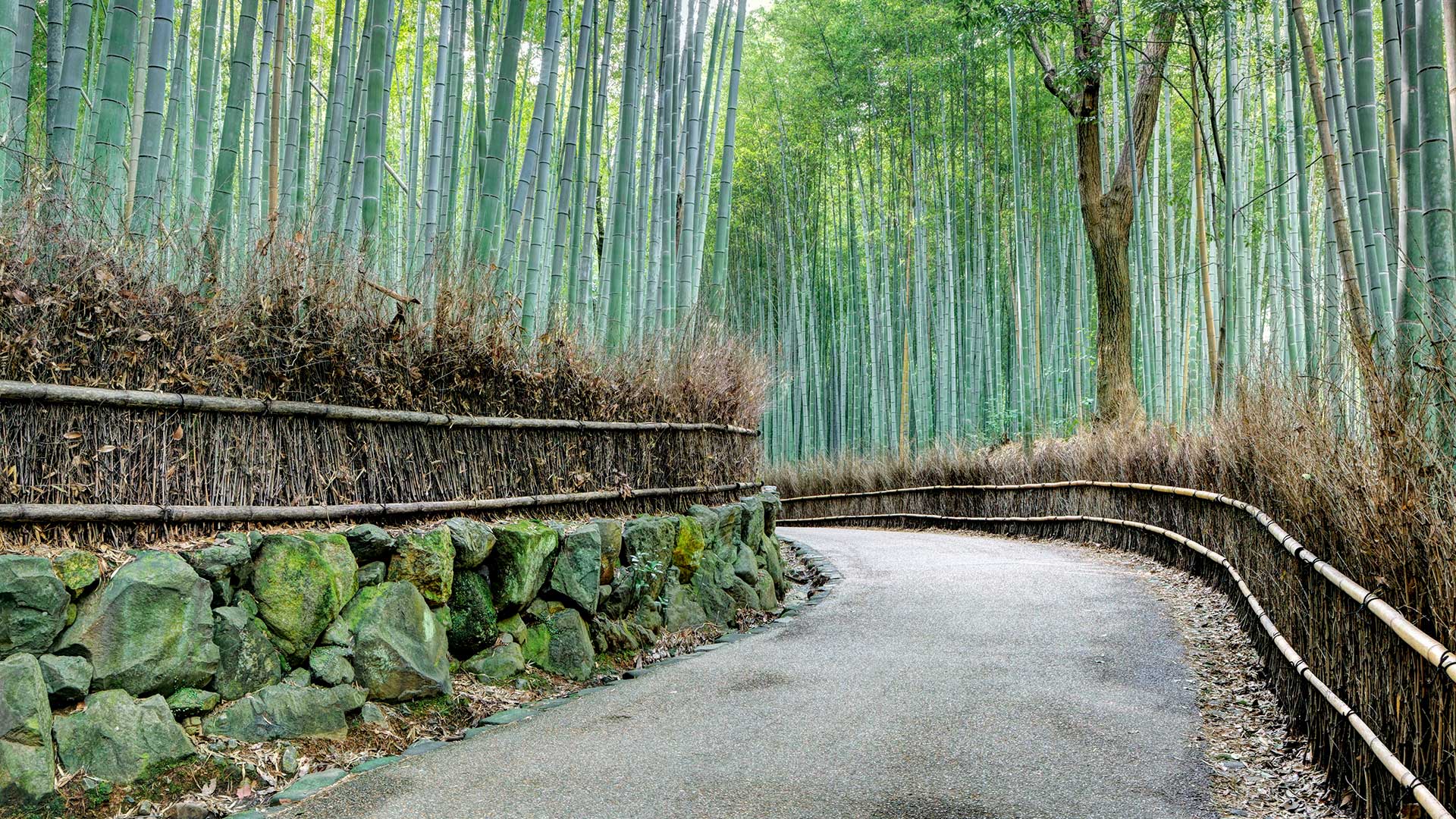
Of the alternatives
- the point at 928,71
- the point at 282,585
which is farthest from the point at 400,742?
the point at 928,71

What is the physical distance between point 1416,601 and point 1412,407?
2.37ft

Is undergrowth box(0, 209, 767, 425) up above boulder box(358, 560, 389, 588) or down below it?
above

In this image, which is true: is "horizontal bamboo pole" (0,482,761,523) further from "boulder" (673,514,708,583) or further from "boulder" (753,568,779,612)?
"boulder" (753,568,779,612)

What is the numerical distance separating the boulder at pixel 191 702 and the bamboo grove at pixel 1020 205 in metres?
4.23

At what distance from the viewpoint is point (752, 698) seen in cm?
365

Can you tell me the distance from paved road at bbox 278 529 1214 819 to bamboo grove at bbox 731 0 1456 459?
1646 millimetres

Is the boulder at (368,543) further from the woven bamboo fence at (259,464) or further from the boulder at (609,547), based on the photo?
the boulder at (609,547)

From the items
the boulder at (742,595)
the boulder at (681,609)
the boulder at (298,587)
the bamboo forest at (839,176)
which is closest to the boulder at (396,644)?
the boulder at (298,587)

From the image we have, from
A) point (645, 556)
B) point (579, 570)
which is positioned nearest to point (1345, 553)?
point (579, 570)

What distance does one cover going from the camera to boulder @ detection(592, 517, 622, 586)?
4402 mm

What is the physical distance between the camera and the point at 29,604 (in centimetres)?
233

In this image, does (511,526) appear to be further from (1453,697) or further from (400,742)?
(1453,697)

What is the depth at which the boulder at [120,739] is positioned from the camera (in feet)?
7.64

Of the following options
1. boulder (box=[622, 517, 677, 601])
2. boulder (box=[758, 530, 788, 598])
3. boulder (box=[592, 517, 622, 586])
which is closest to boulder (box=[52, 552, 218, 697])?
boulder (box=[592, 517, 622, 586])
